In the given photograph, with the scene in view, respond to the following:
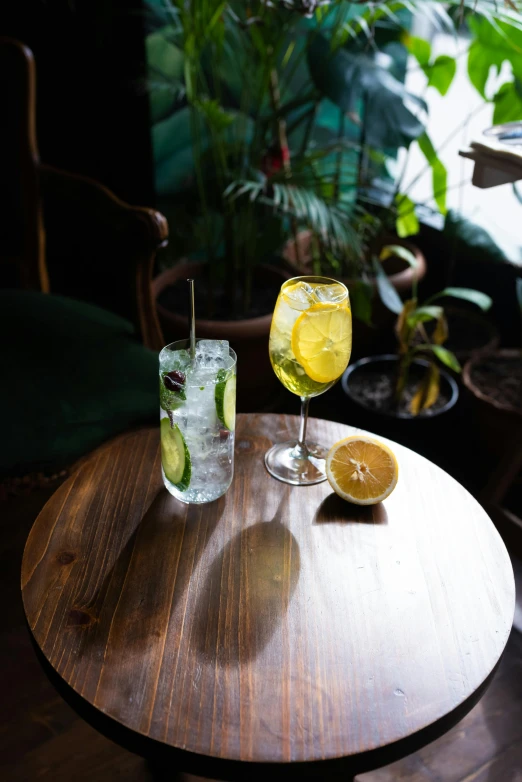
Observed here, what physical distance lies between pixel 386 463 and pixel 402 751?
396mm

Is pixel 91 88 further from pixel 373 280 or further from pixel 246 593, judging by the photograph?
pixel 246 593

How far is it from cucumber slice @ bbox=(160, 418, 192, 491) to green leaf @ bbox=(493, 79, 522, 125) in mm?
1360

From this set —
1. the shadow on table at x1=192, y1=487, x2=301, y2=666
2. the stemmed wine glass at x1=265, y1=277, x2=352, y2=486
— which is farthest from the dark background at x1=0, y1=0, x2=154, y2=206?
the shadow on table at x1=192, y1=487, x2=301, y2=666

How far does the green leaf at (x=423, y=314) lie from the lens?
1861 millimetres

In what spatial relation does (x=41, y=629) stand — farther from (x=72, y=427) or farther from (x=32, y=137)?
(x=32, y=137)

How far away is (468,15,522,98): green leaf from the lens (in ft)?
5.26

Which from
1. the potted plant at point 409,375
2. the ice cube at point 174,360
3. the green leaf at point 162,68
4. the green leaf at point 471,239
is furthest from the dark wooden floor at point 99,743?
the green leaf at point 162,68

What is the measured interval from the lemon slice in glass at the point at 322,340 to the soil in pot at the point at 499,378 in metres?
1.11

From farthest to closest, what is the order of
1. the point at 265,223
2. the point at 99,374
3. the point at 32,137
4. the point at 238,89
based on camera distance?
the point at 238,89
the point at 265,223
the point at 32,137
the point at 99,374

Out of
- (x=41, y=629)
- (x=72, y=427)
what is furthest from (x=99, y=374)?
(x=41, y=629)

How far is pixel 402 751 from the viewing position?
2.38 feet

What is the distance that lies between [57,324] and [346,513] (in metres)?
0.87

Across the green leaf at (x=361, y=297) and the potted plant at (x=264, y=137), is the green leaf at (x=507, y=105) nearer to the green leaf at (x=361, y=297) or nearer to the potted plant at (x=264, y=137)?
the potted plant at (x=264, y=137)

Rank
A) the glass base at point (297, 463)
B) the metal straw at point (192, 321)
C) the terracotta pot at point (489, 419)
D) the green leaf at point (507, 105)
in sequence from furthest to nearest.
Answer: the terracotta pot at point (489, 419), the green leaf at point (507, 105), the glass base at point (297, 463), the metal straw at point (192, 321)
